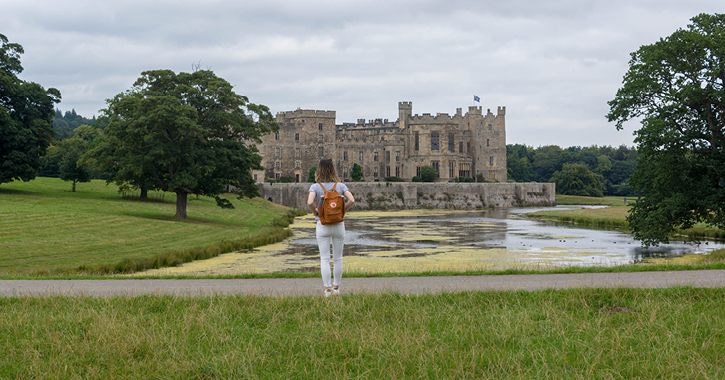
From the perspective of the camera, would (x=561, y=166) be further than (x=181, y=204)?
Yes

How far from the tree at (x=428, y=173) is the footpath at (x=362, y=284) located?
2991 inches

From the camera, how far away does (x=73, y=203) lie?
38750 mm

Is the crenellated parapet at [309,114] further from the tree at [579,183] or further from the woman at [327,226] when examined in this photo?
the woman at [327,226]

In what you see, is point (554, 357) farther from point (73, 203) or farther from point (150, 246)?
point (73, 203)

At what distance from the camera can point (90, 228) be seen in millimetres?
28938

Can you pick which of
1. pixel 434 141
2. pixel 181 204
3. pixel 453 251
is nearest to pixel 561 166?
pixel 434 141

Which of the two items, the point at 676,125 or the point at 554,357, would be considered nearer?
the point at 554,357

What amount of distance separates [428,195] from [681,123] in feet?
184

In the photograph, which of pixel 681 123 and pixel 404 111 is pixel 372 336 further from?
pixel 404 111

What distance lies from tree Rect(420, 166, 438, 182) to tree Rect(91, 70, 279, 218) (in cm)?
4963

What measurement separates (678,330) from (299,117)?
3414 inches

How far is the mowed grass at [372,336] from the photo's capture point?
6.20m

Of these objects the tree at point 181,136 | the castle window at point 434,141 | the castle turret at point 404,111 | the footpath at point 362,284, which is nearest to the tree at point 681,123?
the footpath at point 362,284

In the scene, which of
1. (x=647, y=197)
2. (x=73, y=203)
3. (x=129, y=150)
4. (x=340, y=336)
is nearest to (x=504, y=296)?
(x=340, y=336)
